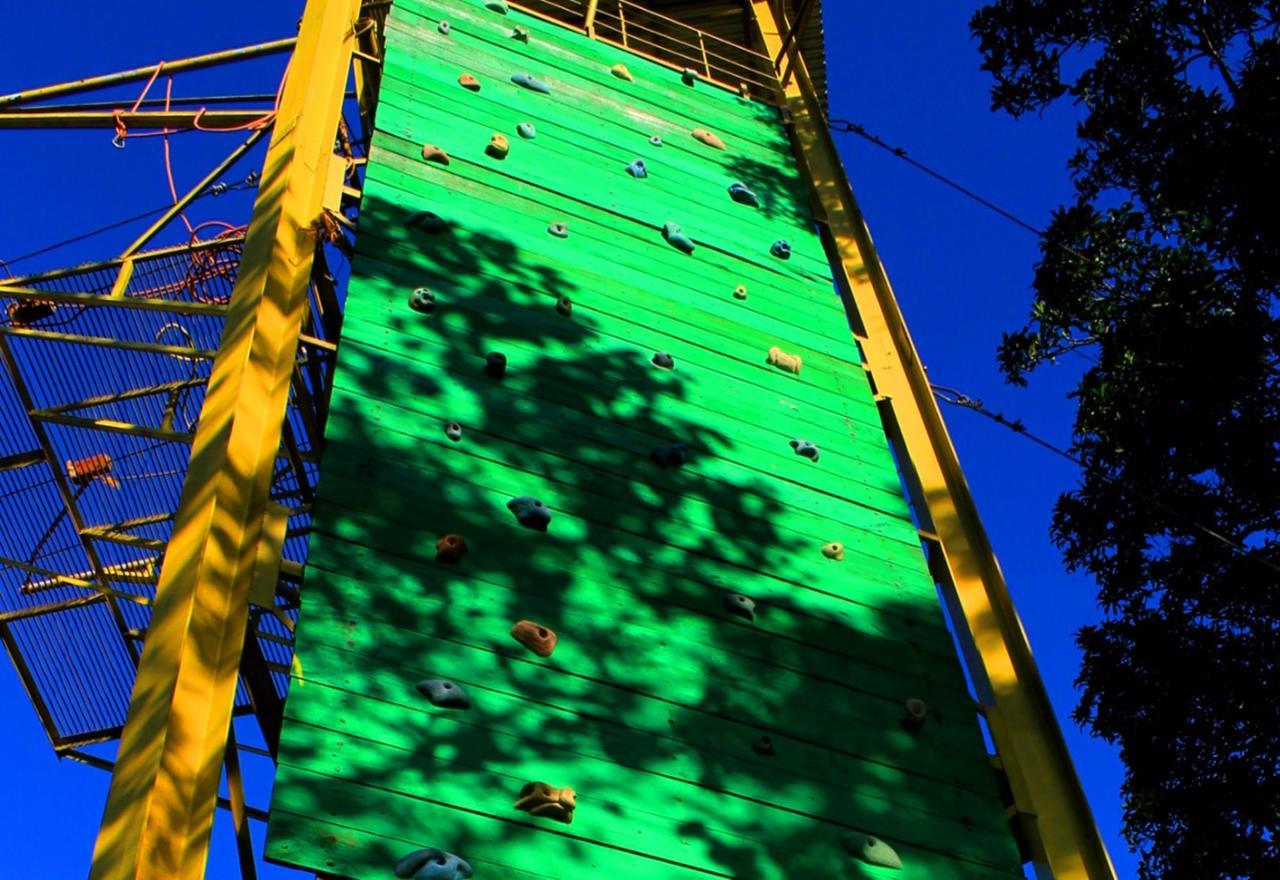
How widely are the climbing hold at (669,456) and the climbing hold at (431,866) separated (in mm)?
2255

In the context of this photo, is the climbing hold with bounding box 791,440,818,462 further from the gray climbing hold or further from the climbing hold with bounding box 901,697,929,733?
the gray climbing hold

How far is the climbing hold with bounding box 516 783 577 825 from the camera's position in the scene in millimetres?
4027

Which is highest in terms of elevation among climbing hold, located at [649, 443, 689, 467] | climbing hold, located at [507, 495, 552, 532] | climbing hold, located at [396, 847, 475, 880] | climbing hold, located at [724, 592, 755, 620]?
climbing hold, located at [649, 443, 689, 467]

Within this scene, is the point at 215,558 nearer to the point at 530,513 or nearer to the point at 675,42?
the point at 530,513

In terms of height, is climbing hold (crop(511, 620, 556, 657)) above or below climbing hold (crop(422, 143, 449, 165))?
below

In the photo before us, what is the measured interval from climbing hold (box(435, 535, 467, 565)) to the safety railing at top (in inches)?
186

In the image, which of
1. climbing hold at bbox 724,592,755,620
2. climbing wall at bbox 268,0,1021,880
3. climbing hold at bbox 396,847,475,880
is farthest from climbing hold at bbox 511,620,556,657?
climbing hold at bbox 396,847,475,880

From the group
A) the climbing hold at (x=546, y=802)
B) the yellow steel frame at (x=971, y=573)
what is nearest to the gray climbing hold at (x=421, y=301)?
the yellow steel frame at (x=971, y=573)

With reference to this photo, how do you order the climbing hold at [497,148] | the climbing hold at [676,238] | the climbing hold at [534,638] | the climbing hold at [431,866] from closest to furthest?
the climbing hold at [431,866], the climbing hold at [534,638], the climbing hold at [497,148], the climbing hold at [676,238]

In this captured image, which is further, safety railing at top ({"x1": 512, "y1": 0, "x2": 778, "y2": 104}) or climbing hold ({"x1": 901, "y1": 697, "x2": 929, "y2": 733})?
safety railing at top ({"x1": 512, "y1": 0, "x2": 778, "y2": 104})

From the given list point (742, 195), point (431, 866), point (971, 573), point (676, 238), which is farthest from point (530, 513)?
point (742, 195)

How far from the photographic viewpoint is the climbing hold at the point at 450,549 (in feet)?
15.4

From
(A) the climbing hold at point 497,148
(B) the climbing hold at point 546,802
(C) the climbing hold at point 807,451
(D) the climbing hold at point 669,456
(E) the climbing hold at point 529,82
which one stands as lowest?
(B) the climbing hold at point 546,802

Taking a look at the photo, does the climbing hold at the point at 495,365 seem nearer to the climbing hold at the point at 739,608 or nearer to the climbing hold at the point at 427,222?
the climbing hold at the point at 427,222
